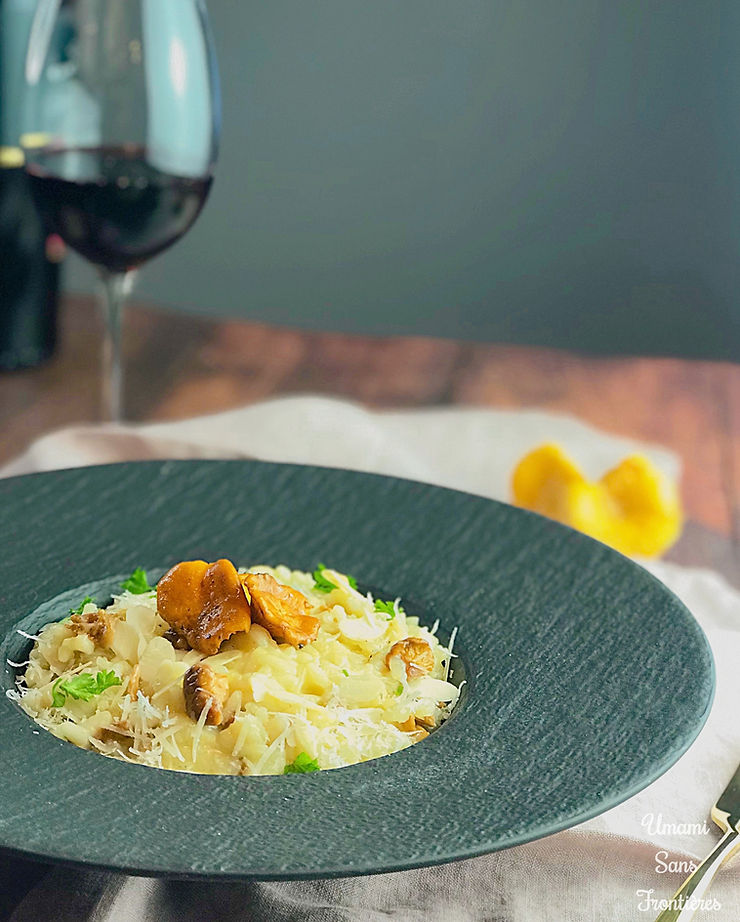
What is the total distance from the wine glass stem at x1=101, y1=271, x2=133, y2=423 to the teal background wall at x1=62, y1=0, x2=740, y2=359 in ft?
6.18

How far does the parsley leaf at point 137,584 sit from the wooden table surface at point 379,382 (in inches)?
32.4

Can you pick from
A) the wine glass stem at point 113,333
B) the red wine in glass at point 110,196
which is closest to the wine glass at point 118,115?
the red wine in glass at point 110,196

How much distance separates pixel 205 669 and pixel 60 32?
955mm

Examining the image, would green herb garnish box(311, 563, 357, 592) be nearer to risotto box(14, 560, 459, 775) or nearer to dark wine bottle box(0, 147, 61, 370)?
risotto box(14, 560, 459, 775)

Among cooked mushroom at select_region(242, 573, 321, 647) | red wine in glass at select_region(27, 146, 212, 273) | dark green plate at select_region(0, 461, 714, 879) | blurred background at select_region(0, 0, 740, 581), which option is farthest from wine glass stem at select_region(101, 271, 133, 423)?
blurred background at select_region(0, 0, 740, 581)

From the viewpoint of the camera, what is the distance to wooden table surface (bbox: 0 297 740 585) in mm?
2113

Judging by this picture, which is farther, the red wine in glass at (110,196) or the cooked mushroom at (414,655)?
the red wine in glass at (110,196)

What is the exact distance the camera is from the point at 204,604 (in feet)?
3.20

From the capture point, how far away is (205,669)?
90 centimetres

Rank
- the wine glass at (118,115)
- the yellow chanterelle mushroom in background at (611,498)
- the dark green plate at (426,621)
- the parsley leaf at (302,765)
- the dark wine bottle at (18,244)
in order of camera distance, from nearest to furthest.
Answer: the dark green plate at (426,621) → the parsley leaf at (302,765) → the wine glass at (118,115) → the yellow chanterelle mushroom in background at (611,498) → the dark wine bottle at (18,244)

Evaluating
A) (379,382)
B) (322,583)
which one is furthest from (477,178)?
(322,583)

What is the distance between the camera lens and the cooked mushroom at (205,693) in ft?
2.89

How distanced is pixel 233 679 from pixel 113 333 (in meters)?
0.91

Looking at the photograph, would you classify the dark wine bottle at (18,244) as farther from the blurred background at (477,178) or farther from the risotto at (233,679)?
the risotto at (233,679)
